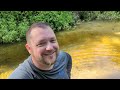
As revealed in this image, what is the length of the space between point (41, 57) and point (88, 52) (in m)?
6.92

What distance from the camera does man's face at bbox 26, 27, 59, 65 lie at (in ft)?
4.49

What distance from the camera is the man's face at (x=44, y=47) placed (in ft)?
4.49

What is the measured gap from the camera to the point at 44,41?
1433mm

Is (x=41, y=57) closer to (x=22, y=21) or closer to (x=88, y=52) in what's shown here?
(x=88, y=52)

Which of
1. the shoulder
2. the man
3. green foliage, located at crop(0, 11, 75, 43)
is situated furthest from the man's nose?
green foliage, located at crop(0, 11, 75, 43)

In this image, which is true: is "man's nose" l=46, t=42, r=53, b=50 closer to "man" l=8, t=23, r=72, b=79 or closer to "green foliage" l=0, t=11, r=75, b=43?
"man" l=8, t=23, r=72, b=79

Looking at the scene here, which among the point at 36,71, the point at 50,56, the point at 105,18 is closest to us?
the point at 50,56

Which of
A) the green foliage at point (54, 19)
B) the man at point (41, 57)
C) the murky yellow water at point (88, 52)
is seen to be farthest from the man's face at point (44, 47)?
the green foliage at point (54, 19)

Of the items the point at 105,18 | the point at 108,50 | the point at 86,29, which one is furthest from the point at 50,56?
the point at 105,18

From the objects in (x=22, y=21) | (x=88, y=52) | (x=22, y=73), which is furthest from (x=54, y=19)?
(x=22, y=73)

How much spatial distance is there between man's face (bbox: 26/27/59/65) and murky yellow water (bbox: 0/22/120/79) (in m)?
5.16
